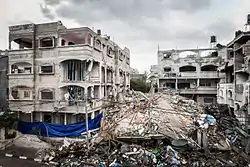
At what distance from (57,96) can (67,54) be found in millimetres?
3976

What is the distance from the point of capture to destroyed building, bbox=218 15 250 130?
17188 millimetres

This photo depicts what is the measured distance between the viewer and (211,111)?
951 inches

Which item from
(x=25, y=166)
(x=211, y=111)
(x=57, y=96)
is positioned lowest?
(x=25, y=166)

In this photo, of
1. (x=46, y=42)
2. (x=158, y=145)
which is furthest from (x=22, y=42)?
(x=158, y=145)

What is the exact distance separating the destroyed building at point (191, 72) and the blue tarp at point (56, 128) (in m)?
22.1

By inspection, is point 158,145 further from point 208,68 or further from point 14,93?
point 208,68

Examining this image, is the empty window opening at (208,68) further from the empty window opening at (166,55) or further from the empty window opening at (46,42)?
the empty window opening at (46,42)

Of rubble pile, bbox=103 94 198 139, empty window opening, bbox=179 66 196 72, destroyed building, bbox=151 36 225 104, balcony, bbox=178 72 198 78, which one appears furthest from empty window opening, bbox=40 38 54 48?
empty window opening, bbox=179 66 196 72

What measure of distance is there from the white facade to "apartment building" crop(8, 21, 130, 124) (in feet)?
62.8

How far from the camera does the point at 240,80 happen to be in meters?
20.3

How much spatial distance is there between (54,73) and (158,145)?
448 inches

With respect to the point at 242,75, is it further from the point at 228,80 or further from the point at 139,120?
the point at 139,120

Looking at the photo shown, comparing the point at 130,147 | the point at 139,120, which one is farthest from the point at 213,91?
the point at 130,147

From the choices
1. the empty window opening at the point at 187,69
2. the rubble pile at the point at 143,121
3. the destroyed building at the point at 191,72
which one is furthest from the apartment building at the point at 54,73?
the empty window opening at the point at 187,69
